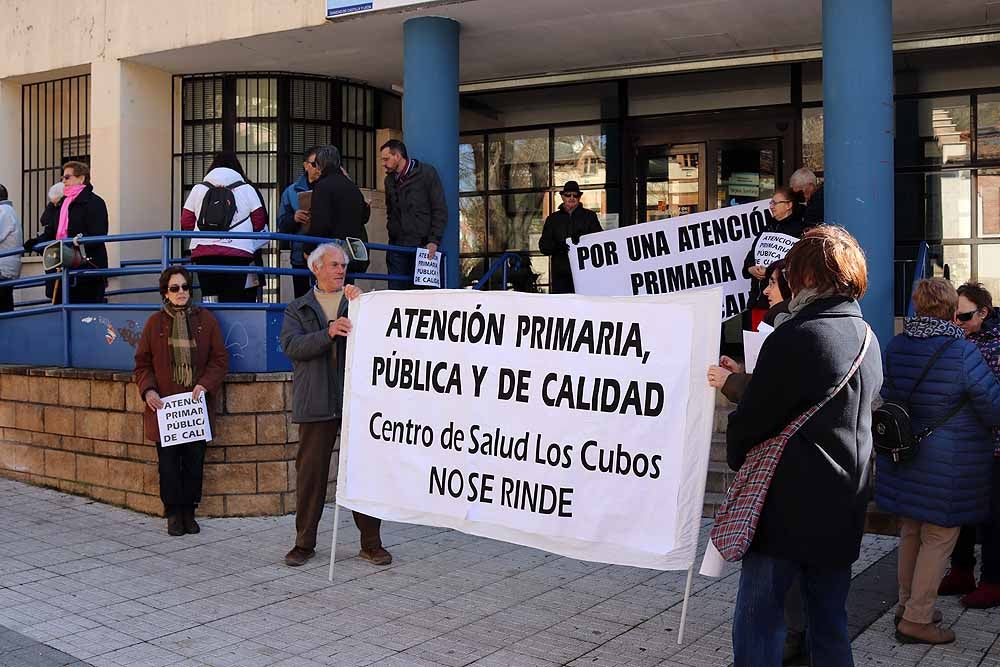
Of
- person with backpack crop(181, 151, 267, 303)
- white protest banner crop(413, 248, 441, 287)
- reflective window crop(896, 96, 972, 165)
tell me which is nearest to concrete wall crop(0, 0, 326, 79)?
person with backpack crop(181, 151, 267, 303)

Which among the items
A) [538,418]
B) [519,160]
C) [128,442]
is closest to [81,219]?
[128,442]

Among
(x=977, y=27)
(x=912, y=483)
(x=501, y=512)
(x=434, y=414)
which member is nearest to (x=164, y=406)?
(x=434, y=414)

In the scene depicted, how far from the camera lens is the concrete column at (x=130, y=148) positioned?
38.3 ft

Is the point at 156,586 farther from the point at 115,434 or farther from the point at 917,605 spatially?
the point at 917,605

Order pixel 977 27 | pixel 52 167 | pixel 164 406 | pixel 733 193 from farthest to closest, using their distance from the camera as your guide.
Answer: pixel 52 167 → pixel 733 193 → pixel 977 27 → pixel 164 406

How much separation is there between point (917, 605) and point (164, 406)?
5098 mm

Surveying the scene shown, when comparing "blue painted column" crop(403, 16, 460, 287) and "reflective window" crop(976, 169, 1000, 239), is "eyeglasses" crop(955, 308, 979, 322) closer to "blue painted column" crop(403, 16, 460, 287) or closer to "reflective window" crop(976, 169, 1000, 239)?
"reflective window" crop(976, 169, 1000, 239)

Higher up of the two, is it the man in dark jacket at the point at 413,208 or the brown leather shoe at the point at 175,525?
the man in dark jacket at the point at 413,208

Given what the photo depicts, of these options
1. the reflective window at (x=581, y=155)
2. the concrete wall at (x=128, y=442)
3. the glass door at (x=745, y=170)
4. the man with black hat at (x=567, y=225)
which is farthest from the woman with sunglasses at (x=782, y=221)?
the reflective window at (x=581, y=155)

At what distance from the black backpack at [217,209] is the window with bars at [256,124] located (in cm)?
360

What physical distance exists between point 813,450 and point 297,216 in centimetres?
637

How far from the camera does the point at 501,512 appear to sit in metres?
5.34

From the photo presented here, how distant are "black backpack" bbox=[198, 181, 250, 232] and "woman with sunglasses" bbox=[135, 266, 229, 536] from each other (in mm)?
1076

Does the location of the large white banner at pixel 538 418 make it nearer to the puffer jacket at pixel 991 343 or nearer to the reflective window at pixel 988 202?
the puffer jacket at pixel 991 343
